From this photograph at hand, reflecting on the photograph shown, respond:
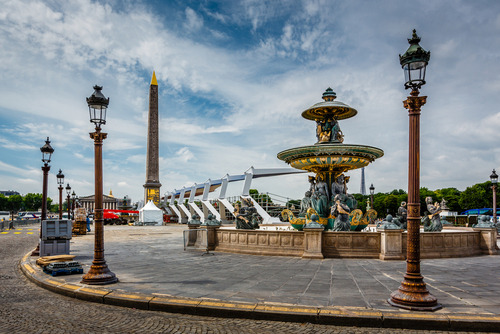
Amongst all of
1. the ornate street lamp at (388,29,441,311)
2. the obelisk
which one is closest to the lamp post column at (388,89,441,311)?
the ornate street lamp at (388,29,441,311)

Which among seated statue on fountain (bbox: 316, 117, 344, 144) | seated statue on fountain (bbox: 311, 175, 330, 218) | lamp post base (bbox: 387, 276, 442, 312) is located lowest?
lamp post base (bbox: 387, 276, 442, 312)

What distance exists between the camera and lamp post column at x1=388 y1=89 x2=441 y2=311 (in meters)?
6.25

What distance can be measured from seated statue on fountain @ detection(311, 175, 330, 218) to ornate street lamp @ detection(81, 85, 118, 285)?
9057 millimetres

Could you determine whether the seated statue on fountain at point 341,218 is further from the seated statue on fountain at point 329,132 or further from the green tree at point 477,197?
the green tree at point 477,197

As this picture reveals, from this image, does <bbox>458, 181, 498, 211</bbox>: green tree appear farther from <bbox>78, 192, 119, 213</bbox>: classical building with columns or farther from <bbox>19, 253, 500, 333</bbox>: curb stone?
<bbox>78, 192, 119, 213</bbox>: classical building with columns

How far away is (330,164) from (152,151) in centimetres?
4840

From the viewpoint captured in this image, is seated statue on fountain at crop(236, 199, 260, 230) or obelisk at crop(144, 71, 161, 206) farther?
obelisk at crop(144, 71, 161, 206)

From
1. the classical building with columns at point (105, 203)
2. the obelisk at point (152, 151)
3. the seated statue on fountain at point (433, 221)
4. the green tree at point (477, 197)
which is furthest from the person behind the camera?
the classical building with columns at point (105, 203)

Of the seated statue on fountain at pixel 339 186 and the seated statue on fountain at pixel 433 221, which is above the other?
the seated statue on fountain at pixel 339 186

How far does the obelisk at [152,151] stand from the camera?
6041 cm

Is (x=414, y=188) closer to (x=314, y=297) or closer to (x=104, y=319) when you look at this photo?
(x=314, y=297)

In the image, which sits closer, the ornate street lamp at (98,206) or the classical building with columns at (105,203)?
the ornate street lamp at (98,206)

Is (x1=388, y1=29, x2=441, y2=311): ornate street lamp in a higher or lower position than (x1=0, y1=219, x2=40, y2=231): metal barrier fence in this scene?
higher

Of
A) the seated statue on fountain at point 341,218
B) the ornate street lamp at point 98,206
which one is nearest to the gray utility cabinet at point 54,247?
the ornate street lamp at point 98,206
